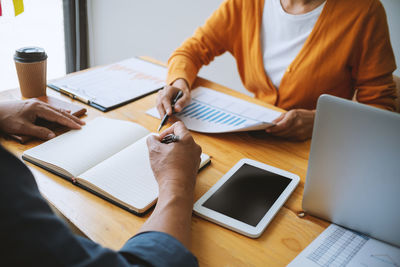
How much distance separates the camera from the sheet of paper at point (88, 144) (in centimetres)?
83

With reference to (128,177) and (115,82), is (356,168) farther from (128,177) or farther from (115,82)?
(115,82)

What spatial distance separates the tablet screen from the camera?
0.73m

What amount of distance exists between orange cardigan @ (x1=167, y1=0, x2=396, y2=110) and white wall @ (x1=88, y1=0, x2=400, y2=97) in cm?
82

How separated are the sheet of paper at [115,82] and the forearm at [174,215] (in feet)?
1.78

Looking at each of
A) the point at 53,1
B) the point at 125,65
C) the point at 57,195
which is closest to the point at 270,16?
the point at 125,65

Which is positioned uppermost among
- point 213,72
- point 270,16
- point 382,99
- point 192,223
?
point 270,16

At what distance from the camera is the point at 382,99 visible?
1.21 m

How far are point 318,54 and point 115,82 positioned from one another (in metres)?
Result: 0.75

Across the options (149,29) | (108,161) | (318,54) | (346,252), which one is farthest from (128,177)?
(149,29)

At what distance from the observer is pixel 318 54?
4.17 ft

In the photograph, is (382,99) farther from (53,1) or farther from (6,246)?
(53,1)

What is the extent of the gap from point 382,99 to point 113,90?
94cm

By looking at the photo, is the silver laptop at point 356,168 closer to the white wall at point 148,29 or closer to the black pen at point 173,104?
the black pen at point 173,104

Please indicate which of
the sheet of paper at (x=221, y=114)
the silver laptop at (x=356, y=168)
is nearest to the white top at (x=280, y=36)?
the sheet of paper at (x=221, y=114)
